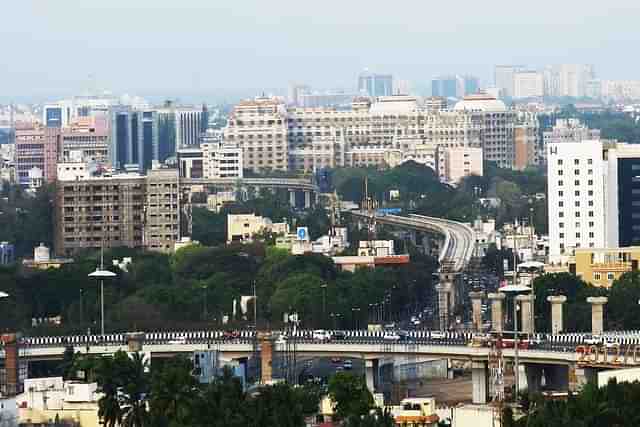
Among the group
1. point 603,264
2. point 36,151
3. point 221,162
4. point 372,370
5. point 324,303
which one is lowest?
point 372,370

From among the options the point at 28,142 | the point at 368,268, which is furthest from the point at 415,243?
the point at 28,142

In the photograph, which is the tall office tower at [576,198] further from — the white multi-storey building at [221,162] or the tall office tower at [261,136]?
the tall office tower at [261,136]

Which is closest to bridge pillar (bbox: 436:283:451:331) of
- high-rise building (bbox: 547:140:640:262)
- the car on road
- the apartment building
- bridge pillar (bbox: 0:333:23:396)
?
the car on road

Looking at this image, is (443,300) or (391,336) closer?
(391,336)

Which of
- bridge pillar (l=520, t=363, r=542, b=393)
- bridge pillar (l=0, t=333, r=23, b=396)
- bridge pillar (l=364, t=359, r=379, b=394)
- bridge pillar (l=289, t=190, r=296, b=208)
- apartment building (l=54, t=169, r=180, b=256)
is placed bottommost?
bridge pillar (l=364, t=359, r=379, b=394)

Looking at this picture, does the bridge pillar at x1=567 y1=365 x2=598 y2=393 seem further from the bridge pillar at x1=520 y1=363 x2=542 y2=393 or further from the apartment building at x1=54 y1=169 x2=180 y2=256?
the apartment building at x1=54 y1=169 x2=180 y2=256

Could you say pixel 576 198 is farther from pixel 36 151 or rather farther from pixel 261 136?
pixel 261 136

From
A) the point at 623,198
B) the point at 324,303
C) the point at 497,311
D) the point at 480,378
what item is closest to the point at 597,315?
the point at 497,311
